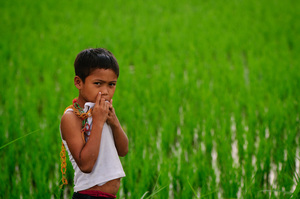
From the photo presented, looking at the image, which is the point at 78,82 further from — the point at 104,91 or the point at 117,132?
the point at 117,132

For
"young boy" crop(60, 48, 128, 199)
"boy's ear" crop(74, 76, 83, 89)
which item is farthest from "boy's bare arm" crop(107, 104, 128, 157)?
"boy's ear" crop(74, 76, 83, 89)

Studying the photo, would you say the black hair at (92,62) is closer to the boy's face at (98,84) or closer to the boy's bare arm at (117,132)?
the boy's face at (98,84)

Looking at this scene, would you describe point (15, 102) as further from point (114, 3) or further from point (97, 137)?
point (114, 3)

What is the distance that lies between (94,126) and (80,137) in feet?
0.19

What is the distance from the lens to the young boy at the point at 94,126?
921 mm

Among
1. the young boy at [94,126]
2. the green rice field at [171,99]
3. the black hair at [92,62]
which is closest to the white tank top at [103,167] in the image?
the young boy at [94,126]

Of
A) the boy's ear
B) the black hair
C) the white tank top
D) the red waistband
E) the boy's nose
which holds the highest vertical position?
the black hair

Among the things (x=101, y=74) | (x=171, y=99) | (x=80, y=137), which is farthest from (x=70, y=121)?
(x=171, y=99)

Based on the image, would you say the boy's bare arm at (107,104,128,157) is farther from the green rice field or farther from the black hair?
Answer: the green rice field

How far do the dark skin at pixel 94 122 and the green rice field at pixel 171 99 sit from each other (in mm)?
442

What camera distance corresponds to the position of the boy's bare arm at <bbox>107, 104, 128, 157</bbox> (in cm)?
96

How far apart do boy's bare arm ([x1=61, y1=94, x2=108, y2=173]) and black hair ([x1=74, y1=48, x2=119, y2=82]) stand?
9 cm

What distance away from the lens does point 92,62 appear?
948 millimetres

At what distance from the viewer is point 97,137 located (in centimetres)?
91
